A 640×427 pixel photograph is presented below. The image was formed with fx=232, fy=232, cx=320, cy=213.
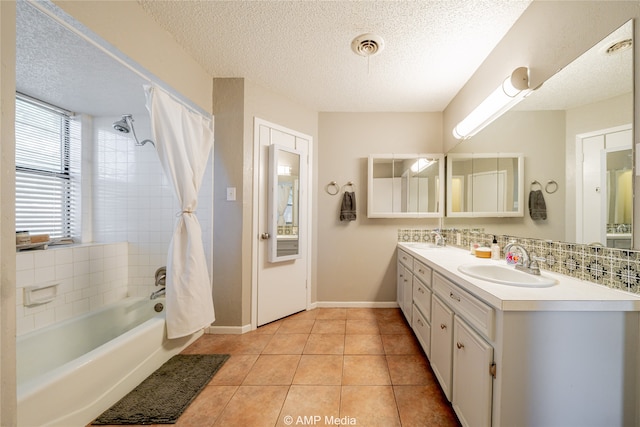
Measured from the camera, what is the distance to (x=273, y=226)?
2305 mm

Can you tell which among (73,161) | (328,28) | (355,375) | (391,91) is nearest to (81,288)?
(73,161)

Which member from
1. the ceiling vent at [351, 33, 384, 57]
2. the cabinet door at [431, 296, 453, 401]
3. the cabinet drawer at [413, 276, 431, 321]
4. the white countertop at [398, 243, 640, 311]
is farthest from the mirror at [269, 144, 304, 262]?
the white countertop at [398, 243, 640, 311]

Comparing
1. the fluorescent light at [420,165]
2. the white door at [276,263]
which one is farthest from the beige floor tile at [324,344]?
the fluorescent light at [420,165]

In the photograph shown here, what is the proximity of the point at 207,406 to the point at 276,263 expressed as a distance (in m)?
1.24

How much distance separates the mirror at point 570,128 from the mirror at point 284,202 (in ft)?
5.90

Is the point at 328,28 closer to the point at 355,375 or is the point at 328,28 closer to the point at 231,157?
the point at 231,157

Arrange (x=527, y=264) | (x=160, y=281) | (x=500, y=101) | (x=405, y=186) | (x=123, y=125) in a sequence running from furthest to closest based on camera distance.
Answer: (x=405, y=186) → (x=123, y=125) → (x=160, y=281) → (x=500, y=101) → (x=527, y=264)

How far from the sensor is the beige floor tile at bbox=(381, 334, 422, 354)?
6.07ft

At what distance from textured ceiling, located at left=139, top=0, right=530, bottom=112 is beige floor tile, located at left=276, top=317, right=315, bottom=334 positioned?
2340 mm

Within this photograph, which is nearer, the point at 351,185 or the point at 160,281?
the point at 160,281

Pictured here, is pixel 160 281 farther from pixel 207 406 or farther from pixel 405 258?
pixel 405 258

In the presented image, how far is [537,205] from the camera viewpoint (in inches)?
54.2

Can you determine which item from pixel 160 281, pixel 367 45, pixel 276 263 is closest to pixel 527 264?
pixel 367 45

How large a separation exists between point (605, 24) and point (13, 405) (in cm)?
263
